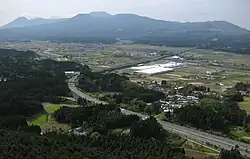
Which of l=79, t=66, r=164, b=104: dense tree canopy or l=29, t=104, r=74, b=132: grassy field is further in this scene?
l=79, t=66, r=164, b=104: dense tree canopy

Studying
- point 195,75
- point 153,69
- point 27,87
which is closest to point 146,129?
point 27,87

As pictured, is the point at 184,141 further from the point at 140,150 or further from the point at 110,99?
the point at 110,99

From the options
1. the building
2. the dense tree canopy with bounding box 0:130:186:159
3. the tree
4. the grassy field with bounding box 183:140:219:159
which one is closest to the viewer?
Result: the dense tree canopy with bounding box 0:130:186:159

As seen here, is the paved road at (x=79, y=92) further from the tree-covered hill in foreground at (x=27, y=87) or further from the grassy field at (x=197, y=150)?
→ the grassy field at (x=197, y=150)

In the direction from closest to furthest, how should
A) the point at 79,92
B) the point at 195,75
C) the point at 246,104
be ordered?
the point at 246,104 < the point at 79,92 < the point at 195,75

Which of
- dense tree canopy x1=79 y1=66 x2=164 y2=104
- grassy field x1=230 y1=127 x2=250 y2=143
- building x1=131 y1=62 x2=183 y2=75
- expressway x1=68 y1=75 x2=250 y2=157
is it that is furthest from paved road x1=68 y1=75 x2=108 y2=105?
→ building x1=131 y1=62 x2=183 y2=75

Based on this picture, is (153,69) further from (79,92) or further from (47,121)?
(47,121)

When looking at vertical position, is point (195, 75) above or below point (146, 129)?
below

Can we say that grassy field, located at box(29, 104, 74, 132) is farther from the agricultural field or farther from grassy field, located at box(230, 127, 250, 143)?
grassy field, located at box(230, 127, 250, 143)

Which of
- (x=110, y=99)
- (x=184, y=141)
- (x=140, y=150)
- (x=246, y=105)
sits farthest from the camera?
(x=110, y=99)

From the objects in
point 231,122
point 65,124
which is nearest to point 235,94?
point 231,122

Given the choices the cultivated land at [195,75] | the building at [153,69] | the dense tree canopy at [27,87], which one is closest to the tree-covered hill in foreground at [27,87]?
the dense tree canopy at [27,87]
